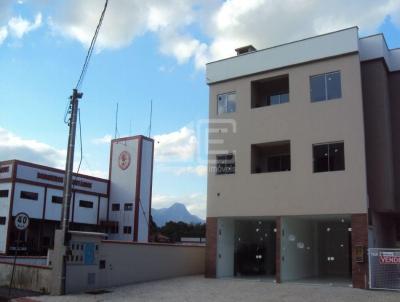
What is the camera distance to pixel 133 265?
70.1ft

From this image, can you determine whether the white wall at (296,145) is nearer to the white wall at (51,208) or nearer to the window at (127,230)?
the white wall at (51,208)

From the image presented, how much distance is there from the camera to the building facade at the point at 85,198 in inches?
1550

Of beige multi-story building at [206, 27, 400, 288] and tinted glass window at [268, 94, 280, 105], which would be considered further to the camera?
tinted glass window at [268, 94, 280, 105]

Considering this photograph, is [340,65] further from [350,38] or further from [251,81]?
[251,81]

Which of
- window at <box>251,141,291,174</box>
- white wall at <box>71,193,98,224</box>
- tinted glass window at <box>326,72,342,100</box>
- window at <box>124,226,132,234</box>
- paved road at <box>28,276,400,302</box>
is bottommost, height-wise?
paved road at <box>28,276,400,302</box>

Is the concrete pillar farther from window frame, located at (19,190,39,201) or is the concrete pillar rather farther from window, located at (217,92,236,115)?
window frame, located at (19,190,39,201)

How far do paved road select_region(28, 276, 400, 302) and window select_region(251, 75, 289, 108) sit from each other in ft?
29.7

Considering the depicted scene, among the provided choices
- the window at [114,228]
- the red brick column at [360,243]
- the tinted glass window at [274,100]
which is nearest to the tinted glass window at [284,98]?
the tinted glass window at [274,100]

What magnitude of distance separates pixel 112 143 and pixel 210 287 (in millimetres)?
31844

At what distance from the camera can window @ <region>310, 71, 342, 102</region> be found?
2119 centimetres

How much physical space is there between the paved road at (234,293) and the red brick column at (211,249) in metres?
2.06

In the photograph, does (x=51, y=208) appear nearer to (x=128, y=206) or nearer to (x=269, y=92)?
(x=128, y=206)

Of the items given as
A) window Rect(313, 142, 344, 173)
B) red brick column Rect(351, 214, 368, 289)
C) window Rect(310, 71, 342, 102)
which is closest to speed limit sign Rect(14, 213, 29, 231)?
window Rect(313, 142, 344, 173)

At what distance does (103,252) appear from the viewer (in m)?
19.8
